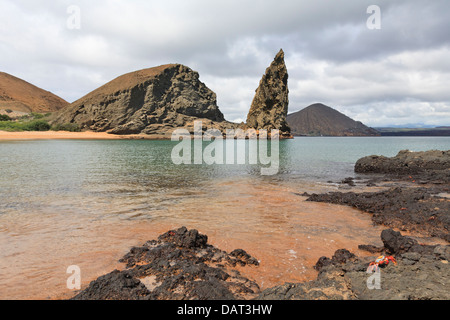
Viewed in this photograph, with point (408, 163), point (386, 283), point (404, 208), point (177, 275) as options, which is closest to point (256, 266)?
point (177, 275)

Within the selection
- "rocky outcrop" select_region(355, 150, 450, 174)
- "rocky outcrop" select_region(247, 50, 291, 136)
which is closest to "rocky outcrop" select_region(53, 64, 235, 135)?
"rocky outcrop" select_region(247, 50, 291, 136)

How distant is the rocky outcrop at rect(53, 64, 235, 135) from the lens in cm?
9838

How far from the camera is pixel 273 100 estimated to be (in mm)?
113500

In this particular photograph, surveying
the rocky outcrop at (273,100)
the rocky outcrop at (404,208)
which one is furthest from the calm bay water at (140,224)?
the rocky outcrop at (273,100)

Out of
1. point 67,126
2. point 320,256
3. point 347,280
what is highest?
point 67,126

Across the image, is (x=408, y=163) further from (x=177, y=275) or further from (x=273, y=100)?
(x=273, y=100)

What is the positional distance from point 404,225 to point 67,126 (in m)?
110

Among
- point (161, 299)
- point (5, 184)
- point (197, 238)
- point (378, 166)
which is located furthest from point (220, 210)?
point (378, 166)

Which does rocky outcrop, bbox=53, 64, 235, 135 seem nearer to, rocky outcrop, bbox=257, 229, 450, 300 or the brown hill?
the brown hill

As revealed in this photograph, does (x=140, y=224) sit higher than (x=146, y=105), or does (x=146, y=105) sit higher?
(x=146, y=105)

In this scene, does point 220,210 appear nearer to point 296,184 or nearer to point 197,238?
point 197,238

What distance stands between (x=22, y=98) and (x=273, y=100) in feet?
495

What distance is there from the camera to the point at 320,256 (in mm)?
6809

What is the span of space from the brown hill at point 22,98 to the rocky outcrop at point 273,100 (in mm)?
119765
